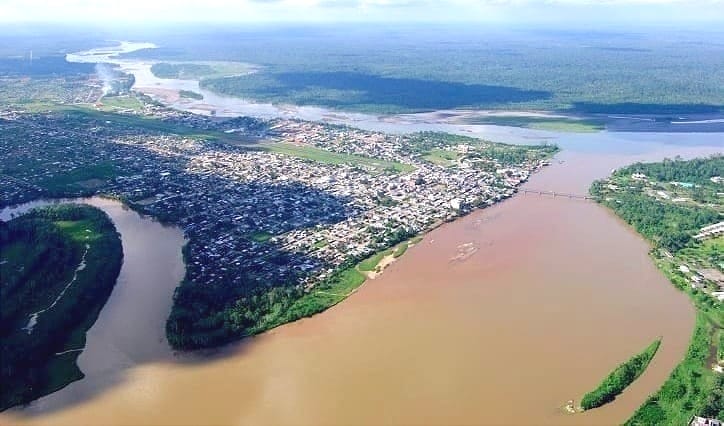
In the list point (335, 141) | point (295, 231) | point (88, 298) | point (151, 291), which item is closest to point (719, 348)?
point (295, 231)

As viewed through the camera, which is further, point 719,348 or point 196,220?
point 196,220

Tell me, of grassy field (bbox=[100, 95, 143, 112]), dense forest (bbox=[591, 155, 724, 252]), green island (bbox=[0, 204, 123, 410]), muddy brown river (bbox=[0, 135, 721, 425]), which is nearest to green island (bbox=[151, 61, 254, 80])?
grassy field (bbox=[100, 95, 143, 112])

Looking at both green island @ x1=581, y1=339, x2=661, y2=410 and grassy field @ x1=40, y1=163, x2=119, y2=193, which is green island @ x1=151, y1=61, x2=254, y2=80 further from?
green island @ x1=581, y1=339, x2=661, y2=410

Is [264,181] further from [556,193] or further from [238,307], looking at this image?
[556,193]

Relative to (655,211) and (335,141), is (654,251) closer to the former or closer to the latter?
(655,211)

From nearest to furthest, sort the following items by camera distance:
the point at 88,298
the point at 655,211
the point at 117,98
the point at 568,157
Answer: the point at 88,298 → the point at 655,211 → the point at 568,157 → the point at 117,98

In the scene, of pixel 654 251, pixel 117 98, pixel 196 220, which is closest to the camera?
pixel 654 251

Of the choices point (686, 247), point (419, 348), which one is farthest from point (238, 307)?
point (686, 247)
